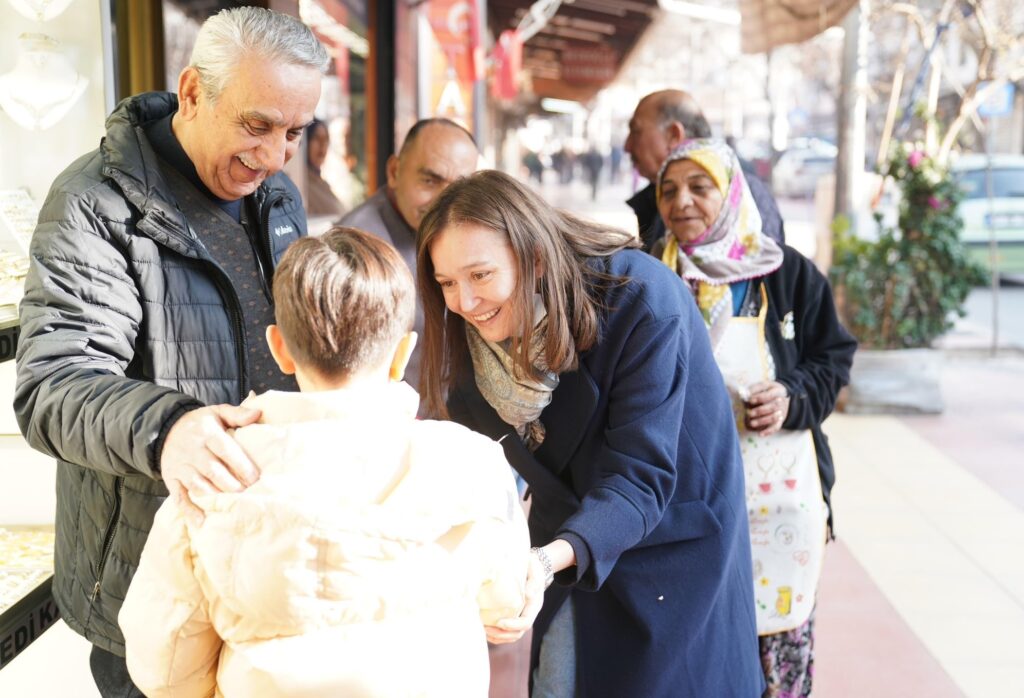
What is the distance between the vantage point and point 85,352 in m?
1.69

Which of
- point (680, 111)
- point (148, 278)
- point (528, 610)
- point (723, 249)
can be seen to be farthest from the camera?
point (680, 111)

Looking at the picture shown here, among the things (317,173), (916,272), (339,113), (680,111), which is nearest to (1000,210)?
(916,272)

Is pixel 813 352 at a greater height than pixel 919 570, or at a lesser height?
greater

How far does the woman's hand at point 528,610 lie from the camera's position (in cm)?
167

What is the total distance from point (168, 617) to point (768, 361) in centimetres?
192

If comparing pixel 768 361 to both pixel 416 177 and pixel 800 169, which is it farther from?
pixel 800 169

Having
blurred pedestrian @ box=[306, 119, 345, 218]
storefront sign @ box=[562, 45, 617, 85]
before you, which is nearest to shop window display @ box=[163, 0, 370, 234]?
blurred pedestrian @ box=[306, 119, 345, 218]

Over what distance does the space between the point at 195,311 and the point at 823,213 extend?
975 cm

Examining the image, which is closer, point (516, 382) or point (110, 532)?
point (110, 532)

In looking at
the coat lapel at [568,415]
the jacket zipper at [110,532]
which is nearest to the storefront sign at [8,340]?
the jacket zipper at [110,532]

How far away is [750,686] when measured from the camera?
225cm

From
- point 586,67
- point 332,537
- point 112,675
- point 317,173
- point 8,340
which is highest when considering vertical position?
point 586,67

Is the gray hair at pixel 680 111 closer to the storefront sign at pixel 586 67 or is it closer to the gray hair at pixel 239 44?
the gray hair at pixel 239 44

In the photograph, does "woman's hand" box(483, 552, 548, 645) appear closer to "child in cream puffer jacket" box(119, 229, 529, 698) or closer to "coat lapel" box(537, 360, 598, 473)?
"child in cream puffer jacket" box(119, 229, 529, 698)
